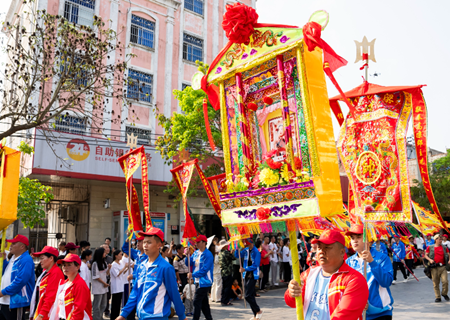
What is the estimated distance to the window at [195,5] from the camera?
22566 millimetres

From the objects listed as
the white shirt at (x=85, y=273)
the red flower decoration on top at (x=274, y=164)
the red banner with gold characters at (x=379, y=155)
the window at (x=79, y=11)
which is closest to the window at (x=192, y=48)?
the window at (x=79, y=11)

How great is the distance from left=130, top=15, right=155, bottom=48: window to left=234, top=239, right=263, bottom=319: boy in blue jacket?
13.8m

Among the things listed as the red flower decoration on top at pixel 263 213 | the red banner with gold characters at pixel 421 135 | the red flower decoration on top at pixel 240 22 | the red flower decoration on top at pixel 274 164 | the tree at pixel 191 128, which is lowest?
the red flower decoration on top at pixel 263 213

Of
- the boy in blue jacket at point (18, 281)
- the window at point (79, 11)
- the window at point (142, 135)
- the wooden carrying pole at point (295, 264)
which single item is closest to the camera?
the wooden carrying pole at point (295, 264)

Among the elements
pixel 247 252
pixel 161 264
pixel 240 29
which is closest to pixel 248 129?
pixel 240 29

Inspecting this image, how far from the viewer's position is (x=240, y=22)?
15.2 ft

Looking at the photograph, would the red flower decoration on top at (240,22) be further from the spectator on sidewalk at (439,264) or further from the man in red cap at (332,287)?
the spectator on sidewalk at (439,264)

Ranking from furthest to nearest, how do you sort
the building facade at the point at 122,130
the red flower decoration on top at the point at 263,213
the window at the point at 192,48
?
1. the window at the point at 192,48
2. the building facade at the point at 122,130
3. the red flower decoration on top at the point at 263,213

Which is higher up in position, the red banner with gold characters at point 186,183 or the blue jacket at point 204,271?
the red banner with gold characters at point 186,183

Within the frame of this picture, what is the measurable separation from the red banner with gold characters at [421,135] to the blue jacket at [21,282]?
19.7ft

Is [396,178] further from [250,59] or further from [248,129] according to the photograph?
[250,59]

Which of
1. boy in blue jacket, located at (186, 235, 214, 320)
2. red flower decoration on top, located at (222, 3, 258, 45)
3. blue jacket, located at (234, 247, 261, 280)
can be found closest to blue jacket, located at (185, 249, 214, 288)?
boy in blue jacket, located at (186, 235, 214, 320)

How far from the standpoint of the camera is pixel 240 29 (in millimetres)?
4648

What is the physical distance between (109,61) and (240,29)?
15.7 m
